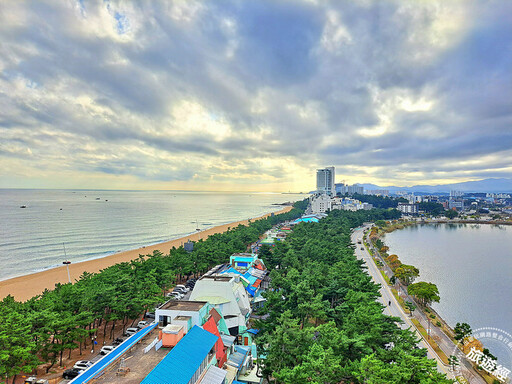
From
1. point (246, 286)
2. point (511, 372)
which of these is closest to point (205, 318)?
point (246, 286)

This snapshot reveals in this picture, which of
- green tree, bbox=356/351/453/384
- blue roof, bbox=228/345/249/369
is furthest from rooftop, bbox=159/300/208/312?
green tree, bbox=356/351/453/384

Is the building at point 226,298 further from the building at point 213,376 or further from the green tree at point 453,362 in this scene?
the green tree at point 453,362

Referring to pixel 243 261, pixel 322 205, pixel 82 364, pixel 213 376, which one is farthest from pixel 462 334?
pixel 322 205

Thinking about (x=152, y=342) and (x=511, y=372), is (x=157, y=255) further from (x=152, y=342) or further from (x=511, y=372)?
(x=511, y=372)

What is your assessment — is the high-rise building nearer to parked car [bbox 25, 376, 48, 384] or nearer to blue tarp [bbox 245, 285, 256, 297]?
blue tarp [bbox 245, 285, 256, 297]

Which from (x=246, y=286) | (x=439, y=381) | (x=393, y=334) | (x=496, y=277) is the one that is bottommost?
→ (x=496, y=277)

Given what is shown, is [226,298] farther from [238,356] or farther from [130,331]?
[130,331]

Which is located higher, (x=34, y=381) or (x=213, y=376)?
(x=213, y=376)
